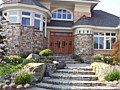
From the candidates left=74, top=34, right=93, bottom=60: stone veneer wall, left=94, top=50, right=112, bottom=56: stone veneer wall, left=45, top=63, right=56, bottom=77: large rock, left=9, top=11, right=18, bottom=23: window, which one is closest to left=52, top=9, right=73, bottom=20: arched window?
left=74, top=34, right=93, bottom=60: stone veneer wall

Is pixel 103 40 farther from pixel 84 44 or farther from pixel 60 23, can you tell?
pixel 60 23

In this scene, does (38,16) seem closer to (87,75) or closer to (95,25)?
(95,25)

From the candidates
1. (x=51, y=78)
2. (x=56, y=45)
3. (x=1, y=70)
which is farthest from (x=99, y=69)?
(x=56, y=45)

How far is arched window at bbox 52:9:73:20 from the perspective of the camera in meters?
26.4

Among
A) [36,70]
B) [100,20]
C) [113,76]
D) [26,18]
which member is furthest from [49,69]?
[100,20]

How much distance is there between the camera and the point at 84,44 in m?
23.3

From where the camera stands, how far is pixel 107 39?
25750 mm

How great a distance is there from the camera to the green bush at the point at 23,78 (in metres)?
10.2

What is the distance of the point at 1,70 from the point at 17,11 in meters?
9.87

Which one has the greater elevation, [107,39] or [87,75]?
[107,39]

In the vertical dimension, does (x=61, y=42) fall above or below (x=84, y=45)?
above

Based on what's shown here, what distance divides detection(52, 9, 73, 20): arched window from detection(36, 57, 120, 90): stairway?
13.6 m

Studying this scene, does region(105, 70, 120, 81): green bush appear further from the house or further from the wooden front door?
the wooden front door

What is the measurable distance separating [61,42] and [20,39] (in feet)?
24.9
